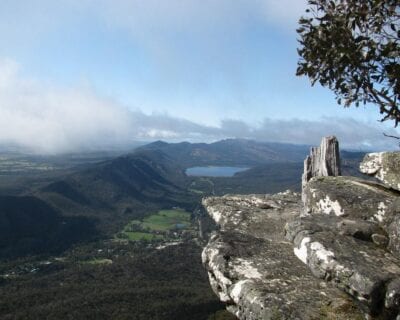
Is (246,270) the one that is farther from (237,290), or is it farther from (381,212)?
(381,212)

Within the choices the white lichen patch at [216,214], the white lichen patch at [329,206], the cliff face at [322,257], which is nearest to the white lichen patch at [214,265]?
the cliff face at [322,257]

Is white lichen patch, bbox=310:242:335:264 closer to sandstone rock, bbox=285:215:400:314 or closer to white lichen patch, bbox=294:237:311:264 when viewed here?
sandstone rock, bbox=285:215:400:314

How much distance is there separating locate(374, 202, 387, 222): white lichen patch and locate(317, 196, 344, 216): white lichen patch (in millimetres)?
1117

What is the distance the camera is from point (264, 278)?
37.5 ft

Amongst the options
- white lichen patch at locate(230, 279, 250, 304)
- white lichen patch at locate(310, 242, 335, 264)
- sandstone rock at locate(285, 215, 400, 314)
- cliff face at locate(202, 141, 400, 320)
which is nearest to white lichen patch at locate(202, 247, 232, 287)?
cliff face at locate(202, 141, 400, 320)

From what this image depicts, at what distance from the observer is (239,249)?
13258 millimetres

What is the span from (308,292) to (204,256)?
388 centimetres

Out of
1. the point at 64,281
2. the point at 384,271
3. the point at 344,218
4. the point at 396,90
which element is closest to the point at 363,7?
the point at 396,90

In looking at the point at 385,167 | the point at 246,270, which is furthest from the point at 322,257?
the point at 385,167

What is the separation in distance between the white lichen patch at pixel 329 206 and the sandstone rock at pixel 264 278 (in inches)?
71.4

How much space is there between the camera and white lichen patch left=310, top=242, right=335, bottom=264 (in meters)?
10.9

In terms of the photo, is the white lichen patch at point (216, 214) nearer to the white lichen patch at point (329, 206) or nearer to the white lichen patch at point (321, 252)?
the white lichen patch at point (329, 206)

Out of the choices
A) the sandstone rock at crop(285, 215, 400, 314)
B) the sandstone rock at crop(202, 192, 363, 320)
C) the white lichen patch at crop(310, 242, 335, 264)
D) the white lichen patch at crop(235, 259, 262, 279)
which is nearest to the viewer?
the sandstone rock at crop(285, 215, 400, 314)

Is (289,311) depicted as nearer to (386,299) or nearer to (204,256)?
(386,299)
